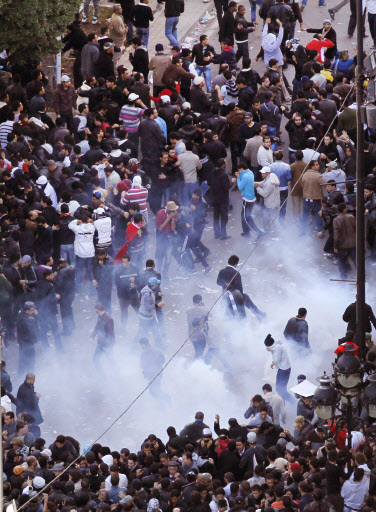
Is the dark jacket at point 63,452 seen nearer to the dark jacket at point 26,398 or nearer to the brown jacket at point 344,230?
the dark jacket at point 26,398

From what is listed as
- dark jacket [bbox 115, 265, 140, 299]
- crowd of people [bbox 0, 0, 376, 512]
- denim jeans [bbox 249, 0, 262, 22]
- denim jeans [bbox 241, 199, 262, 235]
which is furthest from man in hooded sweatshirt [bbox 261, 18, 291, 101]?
dark jacket [bbox 115, 265, 140, 299]

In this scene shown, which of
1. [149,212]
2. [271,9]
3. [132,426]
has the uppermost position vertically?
[271,9]

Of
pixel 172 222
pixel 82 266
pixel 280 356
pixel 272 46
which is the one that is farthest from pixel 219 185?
pixel 272 46

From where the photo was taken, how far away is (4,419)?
16.5 m

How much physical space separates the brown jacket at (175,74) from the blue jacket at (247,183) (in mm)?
3986

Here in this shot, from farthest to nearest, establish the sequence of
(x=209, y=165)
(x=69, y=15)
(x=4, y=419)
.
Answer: (x=69, y=15)
(x=209, y=165)
(x=4, y=419)

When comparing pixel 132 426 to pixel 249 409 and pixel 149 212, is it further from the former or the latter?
pixel 149 212

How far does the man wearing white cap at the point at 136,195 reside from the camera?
2006 cm

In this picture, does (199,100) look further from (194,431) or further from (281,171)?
(194,431)

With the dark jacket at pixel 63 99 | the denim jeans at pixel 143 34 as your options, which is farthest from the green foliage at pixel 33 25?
the denim jeans at pixel 143 34

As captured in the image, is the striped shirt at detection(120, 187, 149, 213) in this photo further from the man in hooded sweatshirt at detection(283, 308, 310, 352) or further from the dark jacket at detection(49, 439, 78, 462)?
the dark jacket at detection(49, 439, 78, 462)

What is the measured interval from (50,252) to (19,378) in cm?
212

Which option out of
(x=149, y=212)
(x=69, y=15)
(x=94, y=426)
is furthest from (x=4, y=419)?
(x=69, y=15)

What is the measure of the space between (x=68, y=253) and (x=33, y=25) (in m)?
5.41
